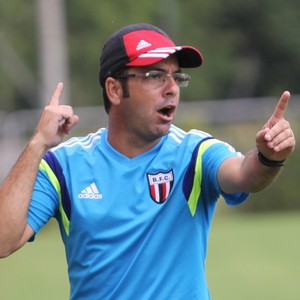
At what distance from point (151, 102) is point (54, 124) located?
0.51 meters

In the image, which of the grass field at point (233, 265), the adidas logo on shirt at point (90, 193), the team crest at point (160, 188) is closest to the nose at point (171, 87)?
the team crest at point (160, 188)

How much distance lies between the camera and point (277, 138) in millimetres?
5355

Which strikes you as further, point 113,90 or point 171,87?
point 113,90

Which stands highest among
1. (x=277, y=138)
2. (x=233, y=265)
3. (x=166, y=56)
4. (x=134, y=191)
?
(x=166, y=56)

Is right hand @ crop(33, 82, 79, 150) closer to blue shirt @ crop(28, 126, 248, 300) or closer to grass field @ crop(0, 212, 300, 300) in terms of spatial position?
blue shirt @ crop(28, 126, 248, 300)

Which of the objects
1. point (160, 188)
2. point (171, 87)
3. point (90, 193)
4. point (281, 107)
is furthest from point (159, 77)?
point (281, 107)

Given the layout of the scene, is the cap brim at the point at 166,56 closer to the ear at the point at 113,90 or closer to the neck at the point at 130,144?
the ear at the point at 113,90

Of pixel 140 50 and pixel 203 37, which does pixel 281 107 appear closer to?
pixel 140 50

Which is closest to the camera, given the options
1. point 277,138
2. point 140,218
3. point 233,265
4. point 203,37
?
point 277,138

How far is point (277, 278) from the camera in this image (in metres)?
13.5

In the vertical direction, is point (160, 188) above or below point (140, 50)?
below

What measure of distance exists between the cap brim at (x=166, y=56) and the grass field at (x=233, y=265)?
642 centimetres

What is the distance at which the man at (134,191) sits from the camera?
584 centimetres

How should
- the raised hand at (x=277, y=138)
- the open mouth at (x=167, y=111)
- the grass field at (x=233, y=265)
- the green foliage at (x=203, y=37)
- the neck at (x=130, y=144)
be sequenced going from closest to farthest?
1. the raised hand at (x=277, y=138)
2. the open mouth at (x=167, y=111)
3. the neck at (x=130, y=144)
4. the grass field at (x=233, y=265)
5. the green foliage at (x=203, y=37)
